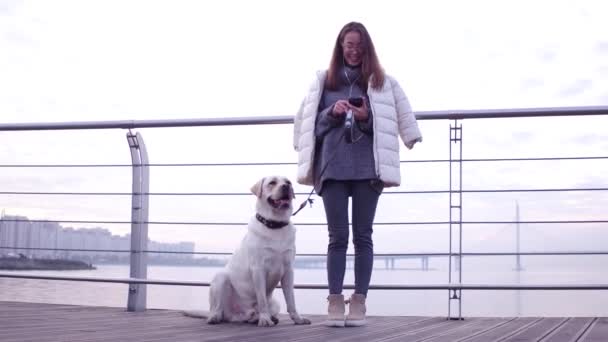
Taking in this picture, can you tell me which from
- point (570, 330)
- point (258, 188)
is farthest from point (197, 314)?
point (570, 330)

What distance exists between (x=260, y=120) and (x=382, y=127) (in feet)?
3.27

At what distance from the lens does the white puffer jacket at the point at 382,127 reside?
342cm

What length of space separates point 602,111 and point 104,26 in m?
5.01

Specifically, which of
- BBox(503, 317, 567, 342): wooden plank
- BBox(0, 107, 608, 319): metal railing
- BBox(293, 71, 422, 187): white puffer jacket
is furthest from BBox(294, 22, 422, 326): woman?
BBox(503, 317, 567, 342): wooden plank

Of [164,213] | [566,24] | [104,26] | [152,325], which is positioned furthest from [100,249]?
[566,24]

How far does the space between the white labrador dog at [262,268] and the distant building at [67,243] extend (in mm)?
605

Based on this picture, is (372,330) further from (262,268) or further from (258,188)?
(258,188)

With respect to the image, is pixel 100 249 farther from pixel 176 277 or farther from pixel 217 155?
pixel 217 155

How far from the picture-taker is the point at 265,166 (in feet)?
14.1

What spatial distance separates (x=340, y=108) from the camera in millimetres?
3434

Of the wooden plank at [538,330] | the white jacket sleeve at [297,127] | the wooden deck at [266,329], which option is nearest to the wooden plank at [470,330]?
the wooden deck at [266,329]

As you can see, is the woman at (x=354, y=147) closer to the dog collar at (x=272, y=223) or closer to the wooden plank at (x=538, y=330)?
the dog collar at (x=272, y=223)

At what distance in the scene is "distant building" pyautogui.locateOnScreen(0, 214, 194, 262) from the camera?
13.9 ft

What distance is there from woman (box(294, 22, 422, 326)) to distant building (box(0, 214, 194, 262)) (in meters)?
1.11
